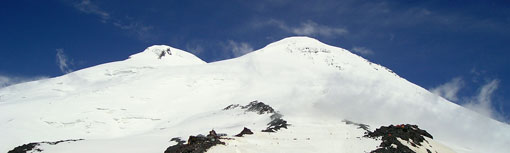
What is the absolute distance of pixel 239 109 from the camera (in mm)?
80562

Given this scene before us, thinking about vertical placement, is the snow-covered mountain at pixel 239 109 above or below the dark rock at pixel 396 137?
above

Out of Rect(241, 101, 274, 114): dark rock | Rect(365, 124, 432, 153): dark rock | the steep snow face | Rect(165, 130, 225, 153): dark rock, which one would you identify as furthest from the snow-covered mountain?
the steep snow face

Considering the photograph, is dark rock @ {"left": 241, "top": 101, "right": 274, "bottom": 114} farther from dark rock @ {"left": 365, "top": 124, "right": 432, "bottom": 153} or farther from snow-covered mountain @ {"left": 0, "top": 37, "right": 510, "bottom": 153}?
dark rock @ {"left": 365, "top": 124, "right": 432, "bottom": 153}

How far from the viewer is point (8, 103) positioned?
96.8 meters

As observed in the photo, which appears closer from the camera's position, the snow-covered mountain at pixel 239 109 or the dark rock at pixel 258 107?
the snow-covered mountain at pixel 239 109

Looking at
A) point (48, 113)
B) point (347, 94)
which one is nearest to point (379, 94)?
point (347, 94)

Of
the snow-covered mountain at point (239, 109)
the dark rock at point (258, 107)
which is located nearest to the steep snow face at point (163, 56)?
the snow-covered mountain at point (239, 109)

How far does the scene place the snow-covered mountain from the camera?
168ft

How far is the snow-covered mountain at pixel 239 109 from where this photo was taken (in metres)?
51.2

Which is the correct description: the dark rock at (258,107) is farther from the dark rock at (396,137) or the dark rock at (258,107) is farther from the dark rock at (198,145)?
the dark rock at (198,145)

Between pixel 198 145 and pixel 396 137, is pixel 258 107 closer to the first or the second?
pixel 396 137

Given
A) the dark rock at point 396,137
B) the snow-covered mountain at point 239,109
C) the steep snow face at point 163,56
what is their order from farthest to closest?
the steep snow face at point 163,56, the snow-covered mountain at point 239,109, the dark rock at point 396,137

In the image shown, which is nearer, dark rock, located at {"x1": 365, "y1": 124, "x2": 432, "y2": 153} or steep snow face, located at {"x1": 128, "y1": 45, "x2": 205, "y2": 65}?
dark rock, located at {"x1": 365, "y1": 124, "x2": 432, "y2": 153}

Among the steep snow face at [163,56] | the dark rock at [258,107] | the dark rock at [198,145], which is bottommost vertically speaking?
the dark rock at [198,145]
